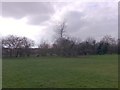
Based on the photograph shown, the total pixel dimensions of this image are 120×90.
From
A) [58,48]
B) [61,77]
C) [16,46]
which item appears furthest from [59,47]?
[61,77]

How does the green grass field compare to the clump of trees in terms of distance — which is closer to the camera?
the green grass field

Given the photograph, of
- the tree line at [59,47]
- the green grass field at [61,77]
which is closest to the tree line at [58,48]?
the tree line at [59,47]

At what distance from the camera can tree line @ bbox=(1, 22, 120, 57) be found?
7144cm

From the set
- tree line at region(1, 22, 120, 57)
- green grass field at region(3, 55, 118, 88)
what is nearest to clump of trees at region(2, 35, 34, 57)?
tree line at region(1, 22, 120, 57)

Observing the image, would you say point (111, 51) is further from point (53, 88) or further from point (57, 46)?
point (53, 88)

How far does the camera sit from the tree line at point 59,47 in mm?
71438

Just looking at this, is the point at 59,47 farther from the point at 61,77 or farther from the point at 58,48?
the point at 61,77

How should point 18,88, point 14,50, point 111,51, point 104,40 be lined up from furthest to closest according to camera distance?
1. point 104,40
2. point 111,51
3. point 14,50
4. point 18,88

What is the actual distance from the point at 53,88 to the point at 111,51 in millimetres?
71207

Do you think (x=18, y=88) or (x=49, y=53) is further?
(x=49, y=53)

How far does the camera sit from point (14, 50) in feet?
241

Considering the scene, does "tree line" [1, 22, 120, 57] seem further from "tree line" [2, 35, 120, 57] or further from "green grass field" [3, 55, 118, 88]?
"green grass field" [3, 55, 118, 88]

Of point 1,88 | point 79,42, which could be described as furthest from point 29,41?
point 1,88

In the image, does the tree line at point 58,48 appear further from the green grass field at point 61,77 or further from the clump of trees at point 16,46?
the green grass field at point 61,77
